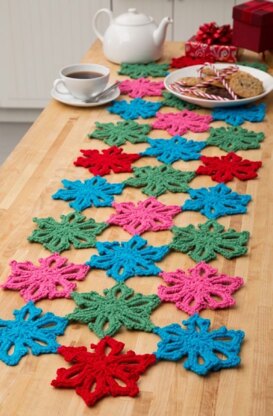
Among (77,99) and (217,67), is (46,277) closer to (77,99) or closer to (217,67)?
(77,99)

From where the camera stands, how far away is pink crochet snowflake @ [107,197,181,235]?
131 cm

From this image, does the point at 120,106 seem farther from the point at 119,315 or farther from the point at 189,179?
the point at 119,315

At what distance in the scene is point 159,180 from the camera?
Answer: 1.47 meters

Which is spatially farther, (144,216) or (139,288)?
(144,216)

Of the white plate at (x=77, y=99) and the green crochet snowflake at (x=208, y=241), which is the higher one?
the green crochet snowflake at (x=208, y=241)

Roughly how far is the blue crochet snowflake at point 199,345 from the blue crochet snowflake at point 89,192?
403mm

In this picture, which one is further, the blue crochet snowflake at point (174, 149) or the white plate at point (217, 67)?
the white plate at point (217, 67)

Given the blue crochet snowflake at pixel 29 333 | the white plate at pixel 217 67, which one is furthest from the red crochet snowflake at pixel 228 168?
the blue crochet snowflake at pixel 29 333

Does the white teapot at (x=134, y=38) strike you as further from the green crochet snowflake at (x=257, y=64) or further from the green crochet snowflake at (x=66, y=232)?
the green crochet snowflake at (x=66, y=232)

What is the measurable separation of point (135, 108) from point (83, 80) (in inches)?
5.9

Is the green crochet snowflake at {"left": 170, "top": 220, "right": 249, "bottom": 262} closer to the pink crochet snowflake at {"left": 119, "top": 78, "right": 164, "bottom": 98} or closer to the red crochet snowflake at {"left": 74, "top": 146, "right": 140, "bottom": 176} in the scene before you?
the red crochet snowflake at {"left": 74, "top": 146, "right": 140, "bottom": 176}

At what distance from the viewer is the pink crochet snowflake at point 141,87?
191 centimetres

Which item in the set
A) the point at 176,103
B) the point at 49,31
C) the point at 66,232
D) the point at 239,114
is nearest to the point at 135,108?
the point at 176,103

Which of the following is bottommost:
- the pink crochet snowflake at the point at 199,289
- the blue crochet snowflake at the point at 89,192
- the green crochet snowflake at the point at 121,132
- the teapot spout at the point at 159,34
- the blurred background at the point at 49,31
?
the blurred background at the point at 49,31
